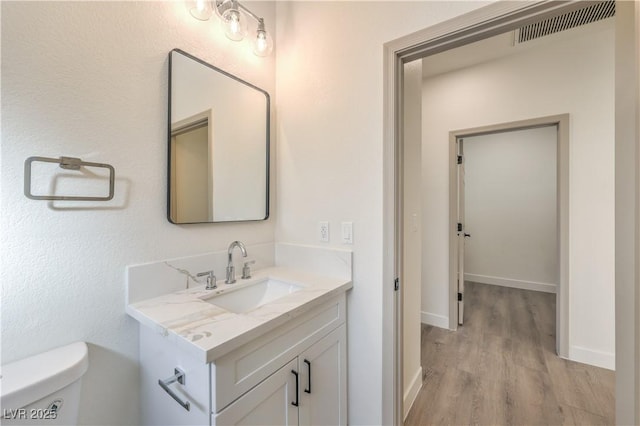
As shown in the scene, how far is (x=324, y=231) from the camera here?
1472 mm

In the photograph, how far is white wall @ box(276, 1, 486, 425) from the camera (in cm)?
128

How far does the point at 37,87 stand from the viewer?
844 mm

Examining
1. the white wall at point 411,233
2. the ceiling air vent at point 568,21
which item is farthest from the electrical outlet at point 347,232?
the ceiling air vent at point 568,21

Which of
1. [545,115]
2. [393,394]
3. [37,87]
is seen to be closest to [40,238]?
[37,87]

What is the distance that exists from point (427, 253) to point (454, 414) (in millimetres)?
1478

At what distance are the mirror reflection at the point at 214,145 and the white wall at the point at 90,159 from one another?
0.06m

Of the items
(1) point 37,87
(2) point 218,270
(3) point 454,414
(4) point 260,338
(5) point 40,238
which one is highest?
(1) point 37,87

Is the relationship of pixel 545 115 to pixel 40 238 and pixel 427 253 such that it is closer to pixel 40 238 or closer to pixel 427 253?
pixel 427 253

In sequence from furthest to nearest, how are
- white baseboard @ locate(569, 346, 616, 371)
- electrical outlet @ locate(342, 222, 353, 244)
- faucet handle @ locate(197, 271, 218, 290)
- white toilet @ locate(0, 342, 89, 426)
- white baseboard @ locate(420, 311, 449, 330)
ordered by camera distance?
white baseboard @ locate(420, 311, 449, 330) → white baseboard @ locate(569, 346, 616, 371) → electrical outlet @ locate(342, 222, 353, 244) → faucet handle @ locate(197, 271, 218, 290) → white toilet @ locate(0, 342, 89, 426)

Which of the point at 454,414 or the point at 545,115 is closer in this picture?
the point at 454,414

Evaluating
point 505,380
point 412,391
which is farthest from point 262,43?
point 505,380

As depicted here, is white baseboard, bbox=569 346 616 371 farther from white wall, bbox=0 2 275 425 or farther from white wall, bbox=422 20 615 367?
white wall, bbox=0 2 275 425

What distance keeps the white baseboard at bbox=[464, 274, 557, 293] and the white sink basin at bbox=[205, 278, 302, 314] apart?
4091mm

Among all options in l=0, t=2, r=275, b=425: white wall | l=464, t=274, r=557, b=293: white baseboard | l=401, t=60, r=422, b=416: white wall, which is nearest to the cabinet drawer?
l=0, t=2, r=275, b=425: white wall
